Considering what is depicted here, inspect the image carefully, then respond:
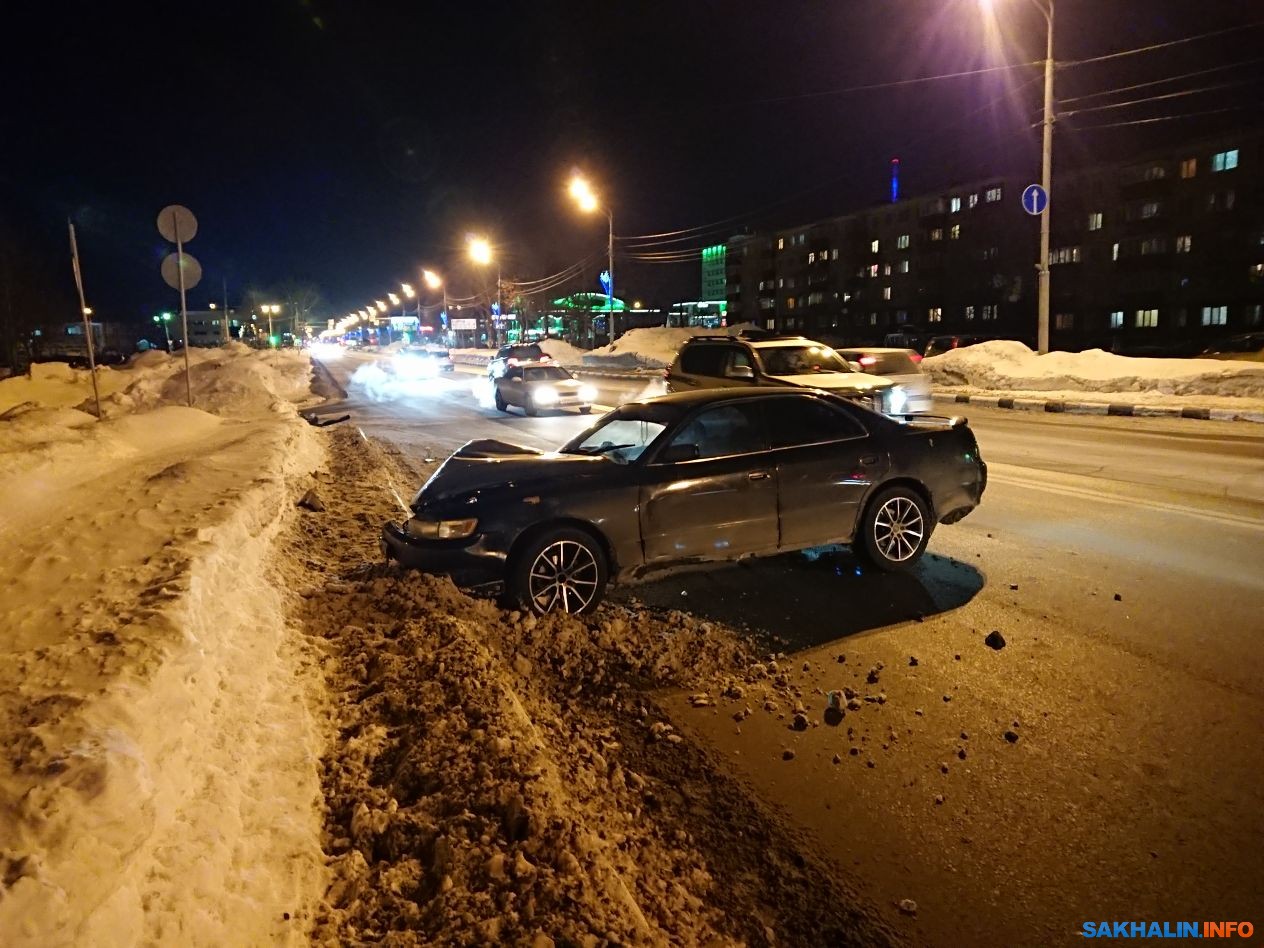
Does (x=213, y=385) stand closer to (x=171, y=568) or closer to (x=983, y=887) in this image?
(x=171, y=568)

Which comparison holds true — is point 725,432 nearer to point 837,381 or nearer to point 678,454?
point 678,454

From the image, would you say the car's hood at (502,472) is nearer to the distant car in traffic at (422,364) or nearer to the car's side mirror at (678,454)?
the car's side mirror at (678,454)

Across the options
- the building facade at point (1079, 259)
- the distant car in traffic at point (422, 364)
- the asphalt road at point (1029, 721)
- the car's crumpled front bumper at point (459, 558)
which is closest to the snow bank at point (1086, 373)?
the asphalt road at point (1029, 721)

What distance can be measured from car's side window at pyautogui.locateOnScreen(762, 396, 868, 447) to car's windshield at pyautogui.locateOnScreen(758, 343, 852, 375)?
7.73 meters

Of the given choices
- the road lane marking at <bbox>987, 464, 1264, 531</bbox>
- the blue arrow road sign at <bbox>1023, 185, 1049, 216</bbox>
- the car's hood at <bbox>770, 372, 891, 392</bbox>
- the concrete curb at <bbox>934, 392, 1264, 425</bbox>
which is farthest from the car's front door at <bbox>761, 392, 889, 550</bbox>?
the blue arrow road sign at <bbox>1023, 185, 1049, 216</bbox>

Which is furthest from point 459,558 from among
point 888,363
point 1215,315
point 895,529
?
point 1215,315

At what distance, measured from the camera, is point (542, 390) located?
2153 centimetres

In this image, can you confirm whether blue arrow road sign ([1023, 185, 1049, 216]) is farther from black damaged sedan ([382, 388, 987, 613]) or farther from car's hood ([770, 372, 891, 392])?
black damaged sedan ([382, 388, 987, 613])

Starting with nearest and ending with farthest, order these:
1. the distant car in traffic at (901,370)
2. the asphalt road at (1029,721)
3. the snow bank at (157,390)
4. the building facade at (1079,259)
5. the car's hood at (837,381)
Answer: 1. the asphalt road at (1029,721)
2. the car's hood at (837,381)
3. the distant car in traffic at (901,370)
4. the snow bank at (157,390)
5. the building facade at (1079,259)

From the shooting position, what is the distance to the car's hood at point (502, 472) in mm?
6125

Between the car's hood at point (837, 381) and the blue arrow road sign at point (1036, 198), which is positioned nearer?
the car's hood at point (837, 381)

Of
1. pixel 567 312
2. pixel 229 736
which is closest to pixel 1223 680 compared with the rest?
pixel 229 736

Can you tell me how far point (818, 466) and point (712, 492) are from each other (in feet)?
3.04

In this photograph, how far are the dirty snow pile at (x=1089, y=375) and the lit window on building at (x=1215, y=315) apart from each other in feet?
98.5
